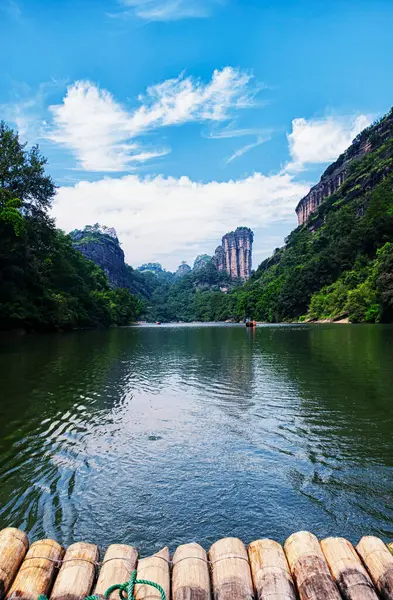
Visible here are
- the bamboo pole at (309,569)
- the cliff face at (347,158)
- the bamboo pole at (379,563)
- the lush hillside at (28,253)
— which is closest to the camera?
the bamboo pole at (309,569)

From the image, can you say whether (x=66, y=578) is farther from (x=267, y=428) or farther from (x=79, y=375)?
(x=79, y=375)

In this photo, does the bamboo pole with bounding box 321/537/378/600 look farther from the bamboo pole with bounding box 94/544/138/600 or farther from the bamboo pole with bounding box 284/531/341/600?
the bamboo pole with bounding box 94/544/138/600

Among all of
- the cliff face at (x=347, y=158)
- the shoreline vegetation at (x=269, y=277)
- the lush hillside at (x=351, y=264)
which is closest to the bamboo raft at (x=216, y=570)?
the shoreline vegetation at (x=269, y=277)

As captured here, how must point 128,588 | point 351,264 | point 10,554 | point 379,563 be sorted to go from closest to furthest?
point 128,588 → point 379,563 → point 10,554 → point 351,264

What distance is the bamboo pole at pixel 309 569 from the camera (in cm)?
389

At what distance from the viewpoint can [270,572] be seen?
163 inches

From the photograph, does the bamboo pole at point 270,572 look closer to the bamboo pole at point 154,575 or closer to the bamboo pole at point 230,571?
the bamboo pole at point 230,571

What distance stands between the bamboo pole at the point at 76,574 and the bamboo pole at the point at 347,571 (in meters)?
2.58

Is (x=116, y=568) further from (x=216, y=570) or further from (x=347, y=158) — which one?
(x=347, y=158)

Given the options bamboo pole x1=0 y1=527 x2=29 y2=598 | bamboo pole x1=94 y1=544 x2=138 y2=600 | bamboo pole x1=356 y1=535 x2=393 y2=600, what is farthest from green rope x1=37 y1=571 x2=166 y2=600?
bamboo pole x1=356 y1=535 x2=393 y2=600

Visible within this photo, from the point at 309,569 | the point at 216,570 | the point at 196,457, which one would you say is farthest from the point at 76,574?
the point at 196,457

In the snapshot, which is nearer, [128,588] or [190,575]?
[128,588]

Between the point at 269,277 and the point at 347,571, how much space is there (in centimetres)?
16708

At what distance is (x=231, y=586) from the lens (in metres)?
3.99
